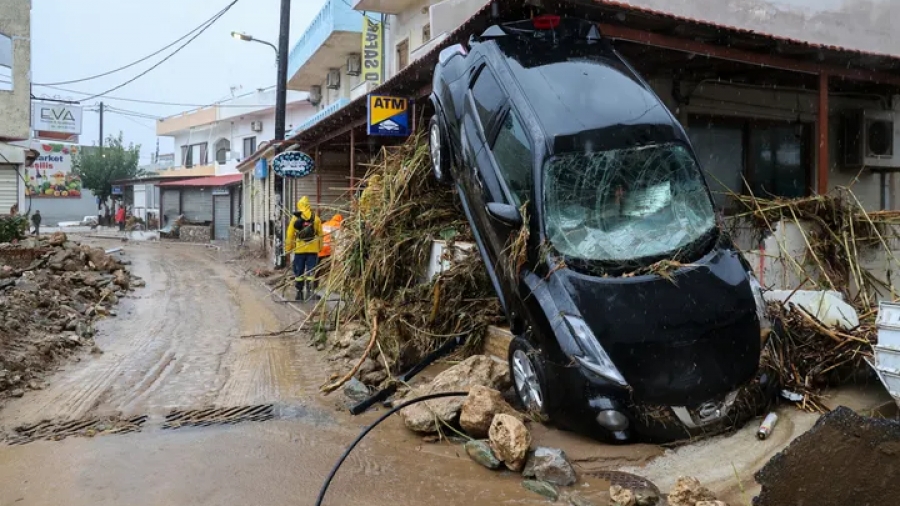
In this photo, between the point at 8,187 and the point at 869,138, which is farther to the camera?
the point at 8,187

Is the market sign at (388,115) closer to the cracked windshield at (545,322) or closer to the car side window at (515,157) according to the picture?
the cracked windshield at (545,322)

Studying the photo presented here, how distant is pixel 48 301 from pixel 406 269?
219 inches

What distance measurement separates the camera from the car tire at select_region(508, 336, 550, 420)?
462cm

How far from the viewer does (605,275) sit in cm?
462

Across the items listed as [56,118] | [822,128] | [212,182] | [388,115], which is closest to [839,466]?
[822,128]

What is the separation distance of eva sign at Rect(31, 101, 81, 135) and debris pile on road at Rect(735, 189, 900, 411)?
148 feet

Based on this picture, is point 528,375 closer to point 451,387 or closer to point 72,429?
point 451,387

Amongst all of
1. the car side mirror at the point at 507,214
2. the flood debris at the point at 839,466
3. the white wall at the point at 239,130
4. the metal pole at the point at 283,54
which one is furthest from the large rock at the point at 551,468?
the white wall at the point at 239,130

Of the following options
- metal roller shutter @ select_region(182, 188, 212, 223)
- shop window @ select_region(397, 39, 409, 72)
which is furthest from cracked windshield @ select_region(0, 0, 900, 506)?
metal roller shutter @ select_region(182, 188, 212, 223)

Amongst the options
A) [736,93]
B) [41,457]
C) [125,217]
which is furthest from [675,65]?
[125,217]

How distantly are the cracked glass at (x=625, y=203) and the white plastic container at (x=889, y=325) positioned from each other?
48.7 inches

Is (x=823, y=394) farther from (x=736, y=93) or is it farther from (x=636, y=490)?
→ (x=736, y=93)

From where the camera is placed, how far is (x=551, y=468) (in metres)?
4.11

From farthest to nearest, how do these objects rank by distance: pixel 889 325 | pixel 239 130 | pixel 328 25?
pixel 239 130
pixel 328 25
pixel 889 325
